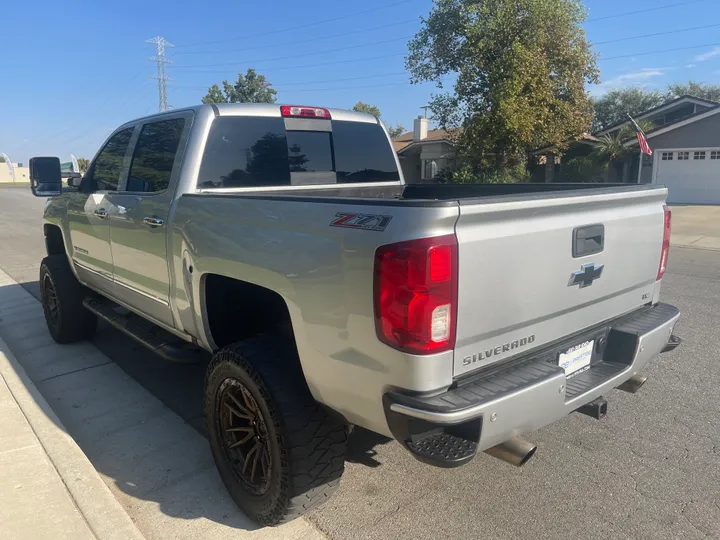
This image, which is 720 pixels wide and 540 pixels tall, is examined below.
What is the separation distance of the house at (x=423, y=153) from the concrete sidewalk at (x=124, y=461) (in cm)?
2323

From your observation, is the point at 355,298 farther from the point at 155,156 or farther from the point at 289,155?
the point at 155,156

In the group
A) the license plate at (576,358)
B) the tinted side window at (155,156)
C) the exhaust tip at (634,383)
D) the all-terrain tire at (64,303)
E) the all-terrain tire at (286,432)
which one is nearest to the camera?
the all-terrain tire at (286,432)

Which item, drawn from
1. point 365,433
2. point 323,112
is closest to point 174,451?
point 365,433

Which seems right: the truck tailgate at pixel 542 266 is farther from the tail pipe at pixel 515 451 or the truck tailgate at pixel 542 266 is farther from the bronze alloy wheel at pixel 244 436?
the bronze alloy wheel at pixel 244 436

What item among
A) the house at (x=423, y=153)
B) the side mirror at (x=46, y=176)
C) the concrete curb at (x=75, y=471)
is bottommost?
the concrete curb at (x=75, y=471)

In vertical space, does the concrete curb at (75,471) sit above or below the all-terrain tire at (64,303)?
below

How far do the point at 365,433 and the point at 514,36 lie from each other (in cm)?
2047

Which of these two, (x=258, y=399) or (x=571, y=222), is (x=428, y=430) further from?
(x=571, y=222)

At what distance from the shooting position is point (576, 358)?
2803mm

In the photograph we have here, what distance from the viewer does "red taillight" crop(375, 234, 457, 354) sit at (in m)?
2.07

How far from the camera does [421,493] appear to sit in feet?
9.87

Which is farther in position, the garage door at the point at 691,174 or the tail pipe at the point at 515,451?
the garage door at the point at 691,174

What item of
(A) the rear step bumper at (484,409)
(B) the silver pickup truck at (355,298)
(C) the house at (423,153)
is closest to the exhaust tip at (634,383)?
(B) the silver pickup truck at (355,298)

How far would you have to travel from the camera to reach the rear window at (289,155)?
355cm
